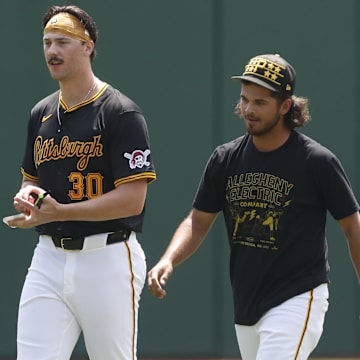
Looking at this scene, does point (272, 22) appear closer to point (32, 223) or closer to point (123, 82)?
point (123, 82)

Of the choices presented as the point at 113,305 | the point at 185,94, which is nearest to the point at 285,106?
the point at 113,305

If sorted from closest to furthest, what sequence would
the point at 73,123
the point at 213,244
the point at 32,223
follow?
the point at 32,223, the point at 73,123, the point at 213,244

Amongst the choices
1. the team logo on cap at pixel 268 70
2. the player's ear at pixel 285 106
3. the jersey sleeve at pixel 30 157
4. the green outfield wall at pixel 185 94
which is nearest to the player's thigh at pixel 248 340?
the player's ear at pixel 285 106

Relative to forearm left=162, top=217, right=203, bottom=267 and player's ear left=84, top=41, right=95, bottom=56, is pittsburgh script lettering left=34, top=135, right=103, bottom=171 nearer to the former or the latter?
player's ear left=84, top=41, right=95, bottom=56

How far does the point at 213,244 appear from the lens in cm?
762

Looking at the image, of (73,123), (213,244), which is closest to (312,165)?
(73,123)

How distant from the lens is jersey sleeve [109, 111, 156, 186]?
4.67m

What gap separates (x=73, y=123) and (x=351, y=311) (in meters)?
3.52

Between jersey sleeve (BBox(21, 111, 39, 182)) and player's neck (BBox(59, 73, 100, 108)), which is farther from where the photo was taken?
jersey sleeve (BBox(21, 111, 39, 182))

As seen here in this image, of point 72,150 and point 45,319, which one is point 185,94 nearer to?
point 72,150

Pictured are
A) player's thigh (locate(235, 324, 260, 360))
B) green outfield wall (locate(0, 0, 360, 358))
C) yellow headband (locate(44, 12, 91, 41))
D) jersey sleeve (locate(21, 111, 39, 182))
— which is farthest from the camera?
green outfield wall (locate(0, 0, 360, 358))

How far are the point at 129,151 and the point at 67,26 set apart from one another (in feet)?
2.04

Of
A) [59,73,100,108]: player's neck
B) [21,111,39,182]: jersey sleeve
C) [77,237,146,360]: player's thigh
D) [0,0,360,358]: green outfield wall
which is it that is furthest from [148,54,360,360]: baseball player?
[0,0,360,358]: green outfield wall

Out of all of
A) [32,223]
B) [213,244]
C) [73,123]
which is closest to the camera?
[32,223]
